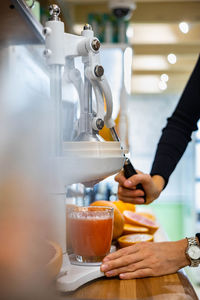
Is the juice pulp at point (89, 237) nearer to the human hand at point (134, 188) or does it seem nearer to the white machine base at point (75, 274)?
the white machine base at point (75, 274)

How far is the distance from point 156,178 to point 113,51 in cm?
155

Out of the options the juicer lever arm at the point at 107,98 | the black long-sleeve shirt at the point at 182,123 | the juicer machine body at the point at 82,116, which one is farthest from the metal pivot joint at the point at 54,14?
the black long-sleeve shirt at the point at 182,123

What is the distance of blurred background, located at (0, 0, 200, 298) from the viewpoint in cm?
60

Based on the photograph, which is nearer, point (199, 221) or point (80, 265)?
point (80, 265)

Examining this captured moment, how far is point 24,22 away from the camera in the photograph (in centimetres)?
105

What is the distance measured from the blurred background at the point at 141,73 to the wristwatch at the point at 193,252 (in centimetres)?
29

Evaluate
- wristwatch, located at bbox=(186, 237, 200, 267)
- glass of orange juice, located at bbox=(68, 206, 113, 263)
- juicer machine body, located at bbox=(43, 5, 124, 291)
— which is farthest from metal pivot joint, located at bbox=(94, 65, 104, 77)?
wristwatch, located at bbox=(186, 237, 200, 267)

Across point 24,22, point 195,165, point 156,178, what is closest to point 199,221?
point 195,165

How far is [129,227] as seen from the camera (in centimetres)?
122

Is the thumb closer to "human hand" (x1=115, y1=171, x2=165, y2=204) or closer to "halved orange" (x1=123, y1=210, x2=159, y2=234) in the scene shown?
"human hand" (x1=115, y1=171, x2=165, y2=204)

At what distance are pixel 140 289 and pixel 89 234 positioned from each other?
145mm

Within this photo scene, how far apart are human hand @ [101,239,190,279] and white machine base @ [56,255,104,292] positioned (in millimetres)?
21

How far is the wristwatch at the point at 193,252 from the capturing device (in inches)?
34.5

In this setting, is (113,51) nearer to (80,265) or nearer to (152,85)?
(80,265)
